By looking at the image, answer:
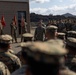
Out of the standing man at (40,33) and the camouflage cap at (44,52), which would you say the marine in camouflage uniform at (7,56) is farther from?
the standing man at (40,33)

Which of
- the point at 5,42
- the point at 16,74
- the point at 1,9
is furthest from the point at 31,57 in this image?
the point at 1,9

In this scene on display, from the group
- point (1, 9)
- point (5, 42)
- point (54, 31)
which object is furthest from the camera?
point (1, 9)

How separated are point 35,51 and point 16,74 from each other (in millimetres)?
1999

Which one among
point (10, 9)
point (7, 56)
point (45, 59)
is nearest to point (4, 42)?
point (7, 56)

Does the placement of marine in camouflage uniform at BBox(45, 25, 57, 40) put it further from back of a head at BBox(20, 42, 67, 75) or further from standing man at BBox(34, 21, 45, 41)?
standing man at BBox(34, 21, 45, 41)

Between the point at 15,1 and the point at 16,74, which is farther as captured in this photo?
the point at 15,1

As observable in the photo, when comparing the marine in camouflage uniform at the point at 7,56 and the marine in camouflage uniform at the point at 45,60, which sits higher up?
the marine in camouflage uniform at the point at 45,60

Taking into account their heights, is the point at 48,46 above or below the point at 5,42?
above

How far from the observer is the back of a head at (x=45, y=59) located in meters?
2.06

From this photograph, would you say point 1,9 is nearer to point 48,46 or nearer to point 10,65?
point 10,65

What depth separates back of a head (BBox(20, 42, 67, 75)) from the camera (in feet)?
6.77

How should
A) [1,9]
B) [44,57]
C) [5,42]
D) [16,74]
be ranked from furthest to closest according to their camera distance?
[1,9], [5,42], [16,74], [44,57]

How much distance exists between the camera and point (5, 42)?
15.4ft

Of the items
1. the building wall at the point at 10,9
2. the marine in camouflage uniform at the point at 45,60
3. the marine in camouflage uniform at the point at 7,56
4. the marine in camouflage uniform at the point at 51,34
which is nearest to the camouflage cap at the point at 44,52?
the marine in camouflage uniform at the point at 45,60
